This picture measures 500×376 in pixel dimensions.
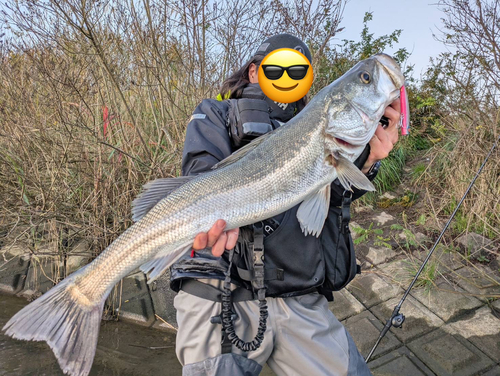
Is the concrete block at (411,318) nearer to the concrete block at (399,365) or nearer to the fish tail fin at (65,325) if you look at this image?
the concrete block at (399,365)

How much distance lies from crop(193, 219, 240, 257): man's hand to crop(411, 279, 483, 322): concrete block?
2.43m

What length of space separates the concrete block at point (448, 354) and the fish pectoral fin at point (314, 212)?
5.89 feet

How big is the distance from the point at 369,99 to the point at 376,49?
6070 mm

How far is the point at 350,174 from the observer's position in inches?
75.9

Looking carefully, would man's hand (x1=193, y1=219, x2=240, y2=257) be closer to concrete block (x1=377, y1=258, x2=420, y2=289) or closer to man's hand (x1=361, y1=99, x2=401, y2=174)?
man's hand (x1=361, y1=99, x2=401, y2=174)

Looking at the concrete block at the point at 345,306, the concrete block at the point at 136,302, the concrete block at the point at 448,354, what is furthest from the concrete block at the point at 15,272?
the concrete block at the point at 448,354

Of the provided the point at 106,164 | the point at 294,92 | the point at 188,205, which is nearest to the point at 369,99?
the point at 294,92

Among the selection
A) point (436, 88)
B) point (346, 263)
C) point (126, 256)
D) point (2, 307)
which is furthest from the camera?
point (436, 88)

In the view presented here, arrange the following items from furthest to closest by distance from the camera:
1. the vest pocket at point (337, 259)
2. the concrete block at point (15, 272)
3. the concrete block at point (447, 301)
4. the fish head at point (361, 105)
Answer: the concrete block at point (15, 272), the concrete block at point (447, 301), the vest pocket at point (337, 259), the fish head at point (361, 105)

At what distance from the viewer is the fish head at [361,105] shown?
1956 millimetres

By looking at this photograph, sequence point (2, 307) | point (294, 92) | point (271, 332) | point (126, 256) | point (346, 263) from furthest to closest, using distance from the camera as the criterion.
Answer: point (2, 307), point (294, 92), point (346, 263), point (271, 332), point (126, 256)

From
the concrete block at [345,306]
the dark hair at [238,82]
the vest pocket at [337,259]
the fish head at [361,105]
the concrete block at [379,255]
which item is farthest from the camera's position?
the concrete block at [379,255]

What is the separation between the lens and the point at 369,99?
6.47 ft

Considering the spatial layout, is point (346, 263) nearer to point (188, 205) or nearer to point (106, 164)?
point (188, 205)
